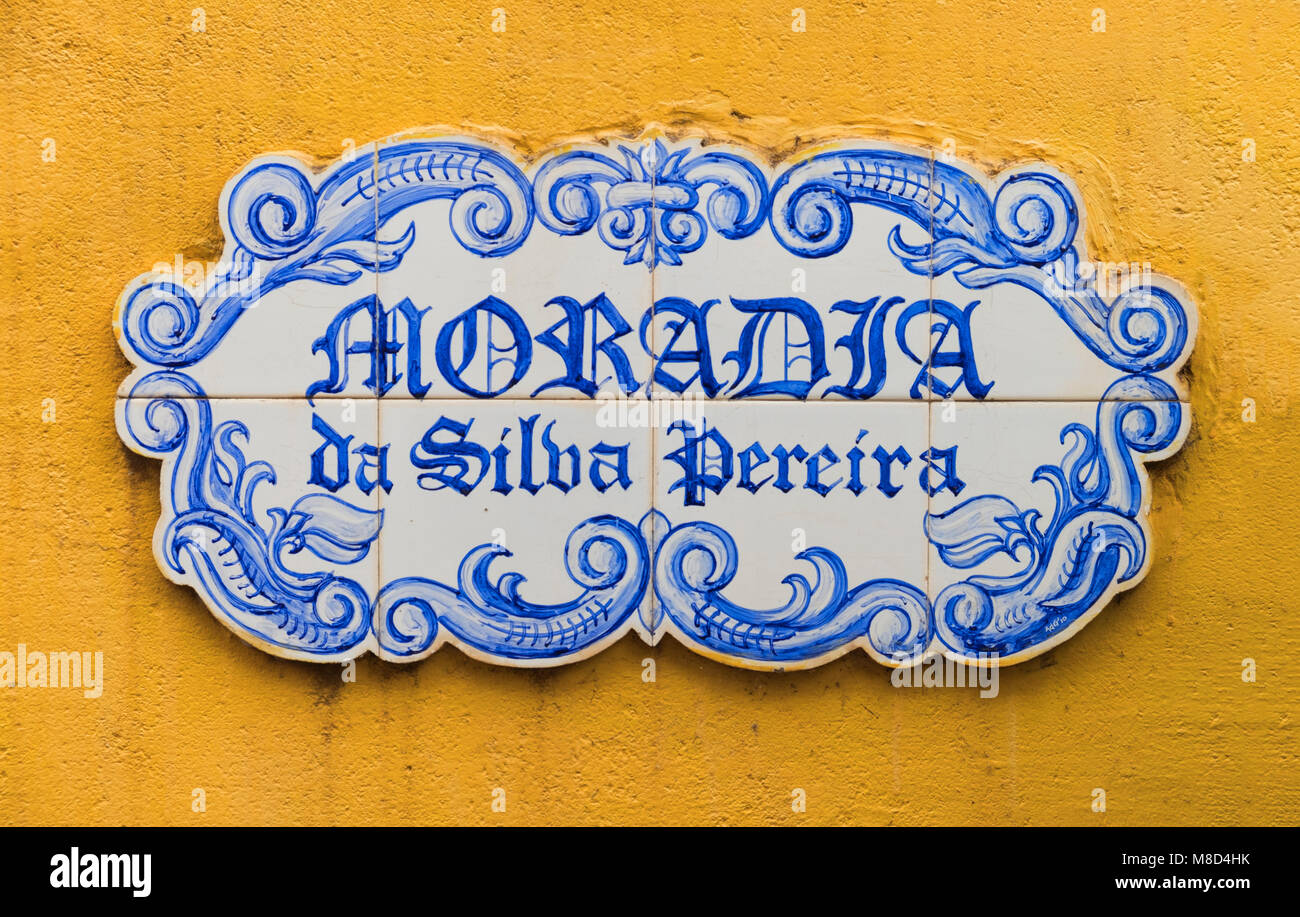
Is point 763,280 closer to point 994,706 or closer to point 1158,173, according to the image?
point 1158,173

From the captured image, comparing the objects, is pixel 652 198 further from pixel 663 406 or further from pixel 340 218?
pixel 340 218

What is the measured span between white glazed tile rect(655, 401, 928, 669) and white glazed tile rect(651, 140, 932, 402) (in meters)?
0.08

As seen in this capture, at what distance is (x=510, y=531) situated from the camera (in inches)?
115

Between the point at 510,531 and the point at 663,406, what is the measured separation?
53cm

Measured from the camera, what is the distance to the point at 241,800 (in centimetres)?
298

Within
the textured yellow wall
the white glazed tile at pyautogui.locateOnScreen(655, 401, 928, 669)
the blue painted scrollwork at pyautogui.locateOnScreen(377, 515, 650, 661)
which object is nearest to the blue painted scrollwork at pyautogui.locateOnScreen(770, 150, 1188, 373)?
the textured yellow wall

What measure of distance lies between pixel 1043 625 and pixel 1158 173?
1274 mm

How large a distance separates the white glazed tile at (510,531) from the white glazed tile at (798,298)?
1.04ft

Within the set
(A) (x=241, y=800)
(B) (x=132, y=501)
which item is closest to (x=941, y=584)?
(A) (x=241, y=800)

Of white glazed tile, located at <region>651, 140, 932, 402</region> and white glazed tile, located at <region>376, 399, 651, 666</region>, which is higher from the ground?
white glazed tile, located at <region>651, 140, 932, 402</region>

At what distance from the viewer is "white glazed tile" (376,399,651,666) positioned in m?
2.91

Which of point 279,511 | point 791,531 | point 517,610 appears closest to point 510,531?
point 517,610

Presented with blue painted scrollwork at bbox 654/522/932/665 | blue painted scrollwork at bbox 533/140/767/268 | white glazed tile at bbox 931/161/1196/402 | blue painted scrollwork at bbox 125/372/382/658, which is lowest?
blue painted scrollwork at bbox 654/522/932/665

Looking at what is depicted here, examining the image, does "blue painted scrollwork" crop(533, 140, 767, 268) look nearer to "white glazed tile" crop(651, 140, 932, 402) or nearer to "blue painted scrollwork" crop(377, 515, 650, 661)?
"white glazed tile" crop(651, 140, 932, 402)
